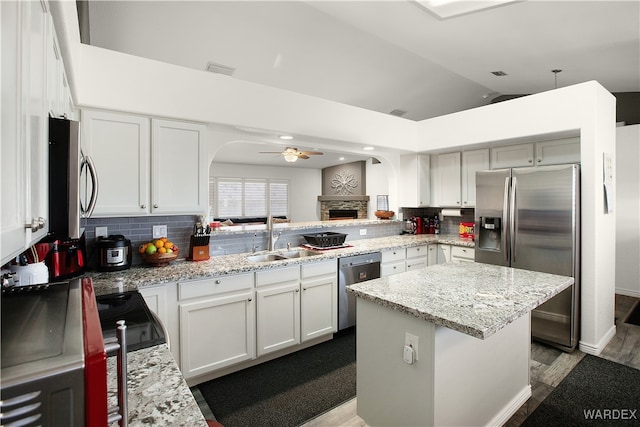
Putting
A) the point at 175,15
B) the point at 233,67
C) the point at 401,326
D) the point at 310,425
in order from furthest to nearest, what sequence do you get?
the point at 233,67 < the point at 175,15 < the point at 310,425 < the point at 401,326

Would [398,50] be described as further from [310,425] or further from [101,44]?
[310,425]

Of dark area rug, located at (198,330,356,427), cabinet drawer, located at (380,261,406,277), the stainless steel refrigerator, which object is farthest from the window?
the stainless steel refrigerator

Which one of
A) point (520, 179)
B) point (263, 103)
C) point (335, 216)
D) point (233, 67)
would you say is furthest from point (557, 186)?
point (335, 216)

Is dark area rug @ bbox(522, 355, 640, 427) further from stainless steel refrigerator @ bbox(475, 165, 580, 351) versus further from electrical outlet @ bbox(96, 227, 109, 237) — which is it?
electrical outlet @ bbox(96, 227, 109, 237)

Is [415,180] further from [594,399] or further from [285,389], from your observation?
[285,389]

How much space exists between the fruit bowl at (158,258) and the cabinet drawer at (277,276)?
70 centimetres

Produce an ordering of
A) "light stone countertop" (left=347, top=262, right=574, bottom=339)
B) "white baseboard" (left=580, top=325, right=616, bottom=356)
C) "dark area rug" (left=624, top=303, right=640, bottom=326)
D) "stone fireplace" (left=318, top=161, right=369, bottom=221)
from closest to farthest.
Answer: "light stone countertop" (left=347, top=262, right=574, bottom=339)
"white baseboard" (left=580, top=325, right=616, bottom=356)
"dark area rug" (left=624, top=303, right=640, bottom=326)
"stone fireplace" (left=318, top=161, right=369, bottom=221)

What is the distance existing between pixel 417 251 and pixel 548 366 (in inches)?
70.7

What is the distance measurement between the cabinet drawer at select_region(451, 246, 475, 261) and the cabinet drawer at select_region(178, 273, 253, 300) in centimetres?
281

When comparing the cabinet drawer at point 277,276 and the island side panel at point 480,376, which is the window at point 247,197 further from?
the island side panel at point 480,376

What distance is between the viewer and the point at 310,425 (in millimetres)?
2045

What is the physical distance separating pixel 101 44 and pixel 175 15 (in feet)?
2.88

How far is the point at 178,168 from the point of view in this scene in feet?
8.57

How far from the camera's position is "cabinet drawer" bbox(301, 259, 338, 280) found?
9.89ft
